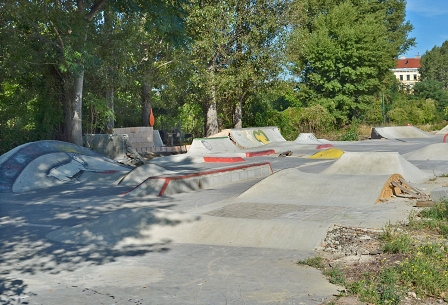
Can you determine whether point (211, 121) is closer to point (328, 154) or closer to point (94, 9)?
point (328, 154)

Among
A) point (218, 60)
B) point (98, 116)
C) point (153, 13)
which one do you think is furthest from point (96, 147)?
point (218, 60)

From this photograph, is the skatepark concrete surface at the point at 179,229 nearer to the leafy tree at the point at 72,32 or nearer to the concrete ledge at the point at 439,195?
the concrete ledge at the point at 439,195

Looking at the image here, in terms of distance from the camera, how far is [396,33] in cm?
6544

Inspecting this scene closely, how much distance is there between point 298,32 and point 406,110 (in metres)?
21.5

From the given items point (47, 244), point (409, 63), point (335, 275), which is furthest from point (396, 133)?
point (409, 63)

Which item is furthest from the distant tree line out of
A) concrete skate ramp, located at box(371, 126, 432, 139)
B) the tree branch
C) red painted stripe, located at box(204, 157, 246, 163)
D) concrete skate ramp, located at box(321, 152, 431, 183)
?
concrete skate ramp, located at box(321, 152, 431, 183)

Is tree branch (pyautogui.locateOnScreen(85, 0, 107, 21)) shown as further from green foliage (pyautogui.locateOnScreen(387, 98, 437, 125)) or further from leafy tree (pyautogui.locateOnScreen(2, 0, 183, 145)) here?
green foliage (pyautogui.locateOnScreen(387, 98, 437, 125))

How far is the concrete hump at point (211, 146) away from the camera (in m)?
27.8

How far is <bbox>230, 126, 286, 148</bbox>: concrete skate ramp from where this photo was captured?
1283 inches

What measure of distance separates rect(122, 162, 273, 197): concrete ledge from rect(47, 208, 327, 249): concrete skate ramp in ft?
13.1

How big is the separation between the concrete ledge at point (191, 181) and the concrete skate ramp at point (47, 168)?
2867 mm

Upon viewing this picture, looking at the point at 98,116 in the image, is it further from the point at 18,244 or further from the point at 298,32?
the point at 18,244

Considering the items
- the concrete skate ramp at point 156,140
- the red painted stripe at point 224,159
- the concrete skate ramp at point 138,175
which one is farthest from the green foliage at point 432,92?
the concrete skate ramp at point 138,175

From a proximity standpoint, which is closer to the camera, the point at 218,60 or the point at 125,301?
the point at 125,301
